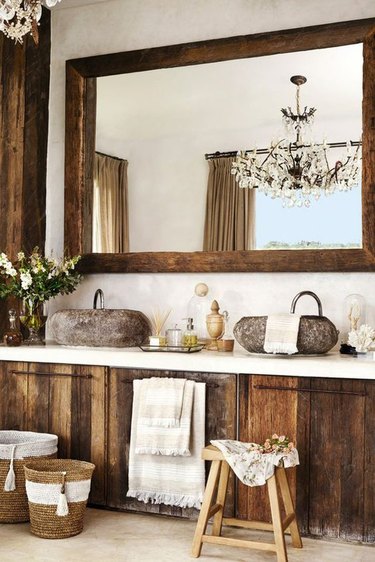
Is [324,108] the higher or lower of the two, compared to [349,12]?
lower

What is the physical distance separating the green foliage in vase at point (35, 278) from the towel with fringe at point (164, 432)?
919mm

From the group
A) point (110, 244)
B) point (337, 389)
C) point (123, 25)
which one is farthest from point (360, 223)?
point (123, 25)

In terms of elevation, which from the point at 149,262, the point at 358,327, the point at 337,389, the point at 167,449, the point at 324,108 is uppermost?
the point at 324,108

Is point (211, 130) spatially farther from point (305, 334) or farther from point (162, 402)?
point (162, 402)

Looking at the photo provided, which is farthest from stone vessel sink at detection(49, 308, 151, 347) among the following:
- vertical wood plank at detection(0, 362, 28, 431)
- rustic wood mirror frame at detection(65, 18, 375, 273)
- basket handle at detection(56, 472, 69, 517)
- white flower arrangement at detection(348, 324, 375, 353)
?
white flower arrangement at detection(348, 324, 375, 353)

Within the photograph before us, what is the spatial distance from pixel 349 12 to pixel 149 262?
5.65ft

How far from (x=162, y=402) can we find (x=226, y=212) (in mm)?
1154

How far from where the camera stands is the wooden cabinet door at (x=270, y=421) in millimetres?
3578

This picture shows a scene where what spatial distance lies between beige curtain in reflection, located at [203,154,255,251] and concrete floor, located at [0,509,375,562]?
149 cm

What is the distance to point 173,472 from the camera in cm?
377

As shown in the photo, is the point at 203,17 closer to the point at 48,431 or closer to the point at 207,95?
the point at 207,95

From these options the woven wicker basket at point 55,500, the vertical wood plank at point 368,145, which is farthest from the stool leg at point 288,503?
the vertical wood plank at point 368,145

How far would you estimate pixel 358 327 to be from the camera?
13.2 ft

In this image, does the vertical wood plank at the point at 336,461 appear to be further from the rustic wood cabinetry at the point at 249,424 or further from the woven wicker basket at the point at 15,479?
the woven wicker basket at the point at 15,479
